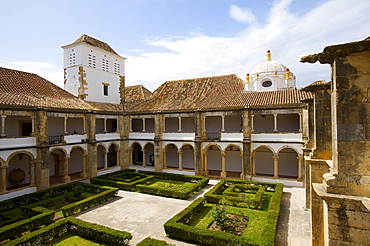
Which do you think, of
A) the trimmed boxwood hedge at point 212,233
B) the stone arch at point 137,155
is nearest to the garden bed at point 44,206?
the trimmed boxwood hedge at point 212,233

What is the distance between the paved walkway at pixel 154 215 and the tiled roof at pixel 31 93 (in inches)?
365

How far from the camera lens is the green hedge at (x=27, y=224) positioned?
9.95 metres

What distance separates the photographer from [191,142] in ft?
73.0

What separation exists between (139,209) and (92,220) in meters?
2.64

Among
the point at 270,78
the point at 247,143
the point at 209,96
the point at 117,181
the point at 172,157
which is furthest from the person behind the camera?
the point at 172,157

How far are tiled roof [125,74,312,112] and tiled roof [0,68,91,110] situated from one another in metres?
6.36

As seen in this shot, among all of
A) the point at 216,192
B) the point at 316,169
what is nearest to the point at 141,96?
the point at 216,192

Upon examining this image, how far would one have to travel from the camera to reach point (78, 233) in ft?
34.6

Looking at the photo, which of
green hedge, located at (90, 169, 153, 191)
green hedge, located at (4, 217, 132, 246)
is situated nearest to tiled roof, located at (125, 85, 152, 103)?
green hedge, located at (90, 169, 153, 191)

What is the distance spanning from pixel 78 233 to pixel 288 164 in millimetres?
18396

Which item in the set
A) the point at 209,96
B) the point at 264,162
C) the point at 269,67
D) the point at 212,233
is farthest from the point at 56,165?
the point at 269,67

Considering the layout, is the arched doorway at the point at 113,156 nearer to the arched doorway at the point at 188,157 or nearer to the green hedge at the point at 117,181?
the green hedge at the point at 117,181

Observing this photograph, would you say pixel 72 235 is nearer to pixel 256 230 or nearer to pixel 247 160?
pixel 256 230

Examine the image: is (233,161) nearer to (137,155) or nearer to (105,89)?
(137,155)
